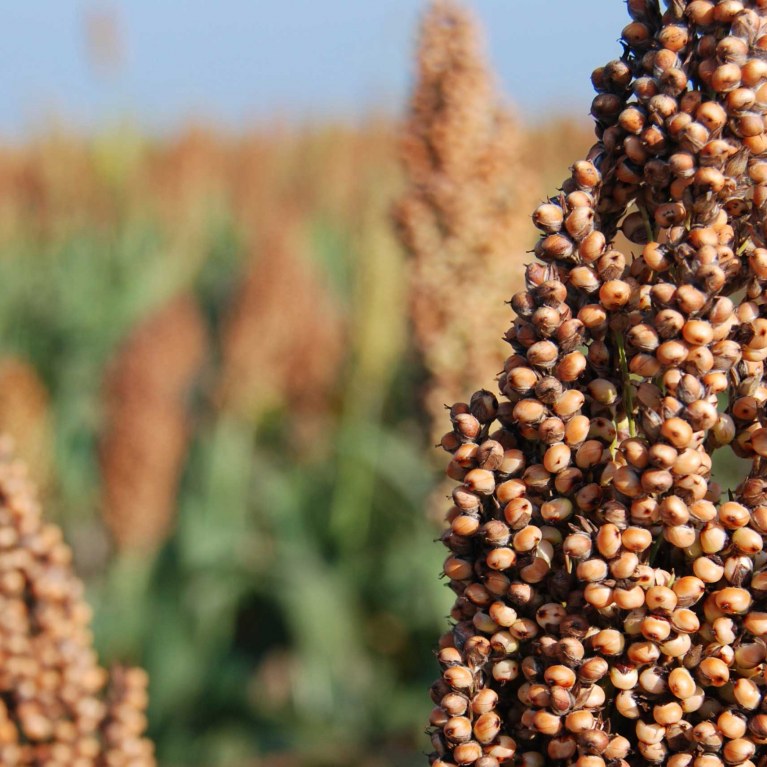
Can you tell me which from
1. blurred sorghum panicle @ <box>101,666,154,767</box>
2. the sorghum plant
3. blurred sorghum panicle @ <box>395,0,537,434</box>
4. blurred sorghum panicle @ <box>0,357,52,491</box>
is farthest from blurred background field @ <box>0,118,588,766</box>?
the sorghum plant

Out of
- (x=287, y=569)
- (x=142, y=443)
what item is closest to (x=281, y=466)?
(x=287, y=569)

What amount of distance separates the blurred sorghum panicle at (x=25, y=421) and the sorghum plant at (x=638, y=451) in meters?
4.53

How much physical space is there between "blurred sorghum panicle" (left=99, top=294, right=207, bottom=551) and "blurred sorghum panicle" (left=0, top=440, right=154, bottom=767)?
4.24 metres

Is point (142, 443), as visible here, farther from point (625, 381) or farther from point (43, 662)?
point (625, 381)

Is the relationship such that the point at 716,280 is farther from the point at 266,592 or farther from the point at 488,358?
the point at 266,592

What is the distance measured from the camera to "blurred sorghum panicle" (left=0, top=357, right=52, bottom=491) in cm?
541

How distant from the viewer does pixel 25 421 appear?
545cm

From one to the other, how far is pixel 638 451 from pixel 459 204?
2767mm

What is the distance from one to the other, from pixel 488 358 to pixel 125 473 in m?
2.84

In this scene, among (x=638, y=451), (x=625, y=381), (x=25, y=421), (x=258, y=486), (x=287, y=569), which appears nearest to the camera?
(x=638, y=451)

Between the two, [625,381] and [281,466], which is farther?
[281,466]

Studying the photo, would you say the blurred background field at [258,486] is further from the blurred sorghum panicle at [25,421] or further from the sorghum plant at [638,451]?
the sorghum plant at [638,451]

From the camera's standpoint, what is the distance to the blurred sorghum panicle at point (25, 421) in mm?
5406

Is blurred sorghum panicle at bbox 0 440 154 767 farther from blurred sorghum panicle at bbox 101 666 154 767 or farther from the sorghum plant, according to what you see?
the sorghum plant
